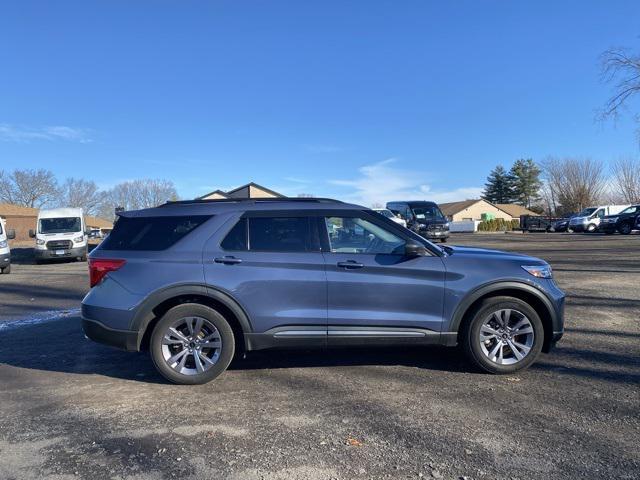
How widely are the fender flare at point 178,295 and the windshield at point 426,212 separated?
21.2 m

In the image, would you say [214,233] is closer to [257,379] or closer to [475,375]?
[257,379]

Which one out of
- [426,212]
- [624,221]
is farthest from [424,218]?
[624,221]

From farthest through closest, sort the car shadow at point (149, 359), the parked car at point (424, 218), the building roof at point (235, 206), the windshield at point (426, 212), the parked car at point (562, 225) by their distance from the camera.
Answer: the parked car at point (562, 225)
the windshield at point (426, 212)
the parked car at point (424, 218)
the car shadow at point (149, 359)
the building roof at point (235, 206)

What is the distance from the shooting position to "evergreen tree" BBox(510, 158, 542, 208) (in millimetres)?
98625

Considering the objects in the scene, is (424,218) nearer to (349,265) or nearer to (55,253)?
(55,253)

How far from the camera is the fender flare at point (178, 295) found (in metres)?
4.95

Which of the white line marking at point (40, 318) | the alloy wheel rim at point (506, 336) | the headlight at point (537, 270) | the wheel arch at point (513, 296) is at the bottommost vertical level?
the white line marking at point (40, 318)

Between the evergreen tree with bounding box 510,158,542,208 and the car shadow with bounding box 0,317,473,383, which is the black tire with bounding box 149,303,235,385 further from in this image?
the evergreen tree with bounding box 510,158,542,208

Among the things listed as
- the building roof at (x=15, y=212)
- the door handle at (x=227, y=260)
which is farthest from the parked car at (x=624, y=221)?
the building roof at (x=15, y=212)

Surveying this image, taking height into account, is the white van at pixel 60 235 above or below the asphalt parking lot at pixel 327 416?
above

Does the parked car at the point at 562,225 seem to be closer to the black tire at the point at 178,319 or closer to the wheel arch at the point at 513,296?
the wheel arch at the point at 513,296

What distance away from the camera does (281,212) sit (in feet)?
17.3

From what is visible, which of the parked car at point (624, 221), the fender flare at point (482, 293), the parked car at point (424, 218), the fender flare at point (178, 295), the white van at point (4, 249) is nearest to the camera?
the fender flare at point (178, 295)

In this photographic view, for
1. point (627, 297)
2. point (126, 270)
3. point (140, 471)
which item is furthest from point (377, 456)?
point (627, 297)
